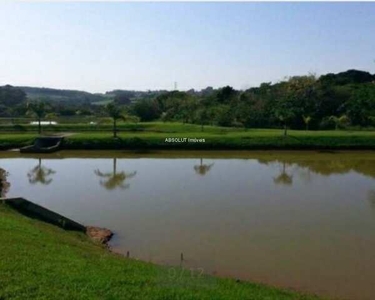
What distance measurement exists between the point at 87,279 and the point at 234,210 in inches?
320

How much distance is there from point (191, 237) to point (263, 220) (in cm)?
259

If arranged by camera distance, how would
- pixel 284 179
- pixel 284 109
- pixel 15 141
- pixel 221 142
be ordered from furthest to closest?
pixel 284 109 < pixel 15 141 < pixel 221 142 < pixel 284 179

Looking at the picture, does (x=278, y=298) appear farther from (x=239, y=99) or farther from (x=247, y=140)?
(x=239, y=99)

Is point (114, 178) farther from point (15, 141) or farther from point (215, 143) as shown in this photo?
point (15, 141)

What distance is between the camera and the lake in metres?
9.58

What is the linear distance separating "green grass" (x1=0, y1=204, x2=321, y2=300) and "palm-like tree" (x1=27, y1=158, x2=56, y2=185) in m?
11.2

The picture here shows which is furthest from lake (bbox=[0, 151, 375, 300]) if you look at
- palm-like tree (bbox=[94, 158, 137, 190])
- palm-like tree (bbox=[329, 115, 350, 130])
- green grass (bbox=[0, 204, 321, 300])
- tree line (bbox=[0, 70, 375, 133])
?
palm-like tree (bbox=[329, 115, 350, 130])

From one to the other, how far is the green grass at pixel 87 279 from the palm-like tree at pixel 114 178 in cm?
944

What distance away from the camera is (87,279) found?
6543 millimetres

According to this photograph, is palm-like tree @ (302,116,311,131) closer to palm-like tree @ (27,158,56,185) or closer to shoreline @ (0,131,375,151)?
shoreline @ (0,131,375,151)

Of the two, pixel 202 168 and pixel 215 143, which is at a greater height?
pixel 215 143

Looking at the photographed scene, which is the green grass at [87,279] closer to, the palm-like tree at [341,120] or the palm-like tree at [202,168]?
the palm-like tree at [202,168]

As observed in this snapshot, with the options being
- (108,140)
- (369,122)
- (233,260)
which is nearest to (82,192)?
(233,260)

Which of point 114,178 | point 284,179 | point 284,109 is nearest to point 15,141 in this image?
point 114,178
